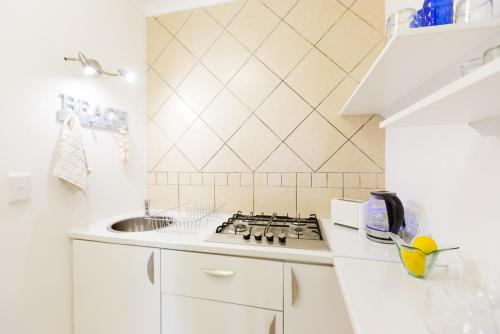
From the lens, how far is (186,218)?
4.79 ft

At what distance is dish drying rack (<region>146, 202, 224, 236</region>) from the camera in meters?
1.25

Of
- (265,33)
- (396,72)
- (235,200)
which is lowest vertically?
(235,200)

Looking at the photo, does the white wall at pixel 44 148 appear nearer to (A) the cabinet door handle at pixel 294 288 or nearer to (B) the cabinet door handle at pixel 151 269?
(B) the cabinet door handle at pixel 151 269

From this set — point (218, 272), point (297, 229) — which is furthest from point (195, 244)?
point (297, 229)

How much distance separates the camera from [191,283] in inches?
41.1

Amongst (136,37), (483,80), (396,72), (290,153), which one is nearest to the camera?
(483,80)

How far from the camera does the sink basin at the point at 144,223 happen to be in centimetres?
145

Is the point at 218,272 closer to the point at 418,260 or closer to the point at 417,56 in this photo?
the point at 418,260

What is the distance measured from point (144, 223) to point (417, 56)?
165cm

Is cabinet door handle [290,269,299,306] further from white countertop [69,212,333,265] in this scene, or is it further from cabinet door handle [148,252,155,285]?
cabinet door handle [148,252,155,285]

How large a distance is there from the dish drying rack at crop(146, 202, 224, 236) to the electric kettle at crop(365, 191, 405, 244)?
877 millimetres

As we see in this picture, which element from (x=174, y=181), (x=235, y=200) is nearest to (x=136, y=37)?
(x=174, y=181)

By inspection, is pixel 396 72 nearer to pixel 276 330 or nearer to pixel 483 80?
pixel 483 80

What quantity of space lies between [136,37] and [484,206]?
210cm
